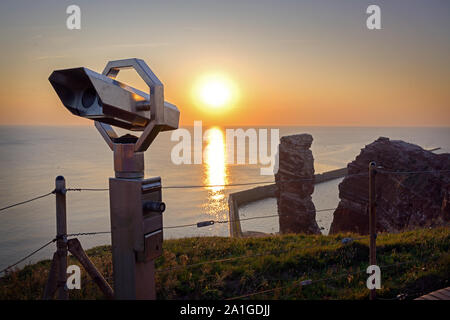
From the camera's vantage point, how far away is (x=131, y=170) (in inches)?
113

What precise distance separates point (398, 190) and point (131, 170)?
2906 cm

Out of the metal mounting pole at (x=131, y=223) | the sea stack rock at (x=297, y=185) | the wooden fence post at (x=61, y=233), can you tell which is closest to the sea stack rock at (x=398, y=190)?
the sea stack rock at (x=297, y=185)

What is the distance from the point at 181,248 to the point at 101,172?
82842 mm

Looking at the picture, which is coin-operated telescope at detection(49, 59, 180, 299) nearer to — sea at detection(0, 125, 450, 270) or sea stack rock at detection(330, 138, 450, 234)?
sea at detection(0, 125, 450, 270)

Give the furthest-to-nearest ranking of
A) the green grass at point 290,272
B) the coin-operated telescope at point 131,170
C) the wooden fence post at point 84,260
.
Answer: the green grass at point 290,272
the wooden fence post at point 84,260
the coin-operated telescope at point 131,170

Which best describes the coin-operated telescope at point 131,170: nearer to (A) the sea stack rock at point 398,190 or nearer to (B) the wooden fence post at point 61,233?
(B) the wooden fence post at point 61,233

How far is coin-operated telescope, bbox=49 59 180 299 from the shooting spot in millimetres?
2744

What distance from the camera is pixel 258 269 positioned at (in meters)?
5.47

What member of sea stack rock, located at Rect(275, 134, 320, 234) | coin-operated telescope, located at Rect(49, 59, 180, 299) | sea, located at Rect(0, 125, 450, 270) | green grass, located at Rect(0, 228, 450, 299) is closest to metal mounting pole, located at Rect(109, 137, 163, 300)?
coin-operated telescope, located at Rect(49, 59, 180, 299)

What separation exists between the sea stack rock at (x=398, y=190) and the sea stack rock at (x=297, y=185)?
4.04 meters

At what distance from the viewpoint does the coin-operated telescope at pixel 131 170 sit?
2.74 metres

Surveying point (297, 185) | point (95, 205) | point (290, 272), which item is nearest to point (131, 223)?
point (290, 272)

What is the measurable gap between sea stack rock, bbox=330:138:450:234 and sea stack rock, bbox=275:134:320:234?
4045 mm

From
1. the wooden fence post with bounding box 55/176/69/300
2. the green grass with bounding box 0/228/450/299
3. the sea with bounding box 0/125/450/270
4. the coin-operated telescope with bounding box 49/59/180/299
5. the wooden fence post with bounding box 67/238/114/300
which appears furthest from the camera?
the sea with bounding box 0/125/450/270
